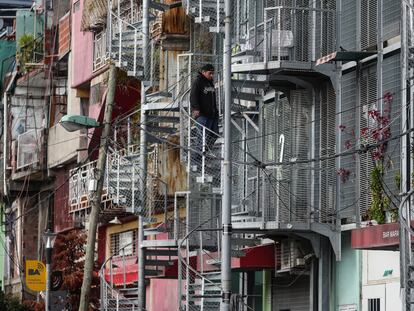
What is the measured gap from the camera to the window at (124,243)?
47.8 meters

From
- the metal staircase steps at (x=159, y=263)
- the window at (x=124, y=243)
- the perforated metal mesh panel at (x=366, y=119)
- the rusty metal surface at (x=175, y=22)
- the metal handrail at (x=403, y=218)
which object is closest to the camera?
the metal handrail at (x=403, y=218)

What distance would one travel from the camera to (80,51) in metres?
53.3

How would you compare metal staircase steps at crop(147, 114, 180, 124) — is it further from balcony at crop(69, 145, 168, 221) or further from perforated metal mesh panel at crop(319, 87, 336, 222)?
perforated metal mesh panel at crop(319, 87, 336, 222)

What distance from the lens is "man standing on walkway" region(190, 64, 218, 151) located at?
35438 mm

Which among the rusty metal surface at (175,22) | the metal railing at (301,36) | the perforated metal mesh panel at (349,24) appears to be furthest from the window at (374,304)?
the rusty metal surface at (175,22)

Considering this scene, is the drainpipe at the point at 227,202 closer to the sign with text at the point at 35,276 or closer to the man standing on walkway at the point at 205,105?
the man standing on walkway at the point at 205,105

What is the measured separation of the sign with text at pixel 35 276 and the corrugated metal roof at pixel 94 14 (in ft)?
23.8

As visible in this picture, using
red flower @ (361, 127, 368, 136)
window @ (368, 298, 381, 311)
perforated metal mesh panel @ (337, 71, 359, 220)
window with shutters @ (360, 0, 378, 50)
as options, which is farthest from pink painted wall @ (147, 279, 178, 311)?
window with shutters @ (360, 0, 378, 50)

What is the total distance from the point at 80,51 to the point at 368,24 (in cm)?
2189

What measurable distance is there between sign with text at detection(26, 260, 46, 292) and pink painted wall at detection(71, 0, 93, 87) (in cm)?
641

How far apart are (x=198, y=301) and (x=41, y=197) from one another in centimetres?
2263

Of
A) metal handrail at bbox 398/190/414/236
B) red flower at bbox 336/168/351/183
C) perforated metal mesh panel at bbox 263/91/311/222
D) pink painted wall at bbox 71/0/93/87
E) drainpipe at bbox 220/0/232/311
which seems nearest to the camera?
metal handrail at bbox 398/190/414/236

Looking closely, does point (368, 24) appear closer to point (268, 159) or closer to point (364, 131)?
point (364, 131)

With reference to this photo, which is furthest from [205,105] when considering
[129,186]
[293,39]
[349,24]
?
[129,186]
